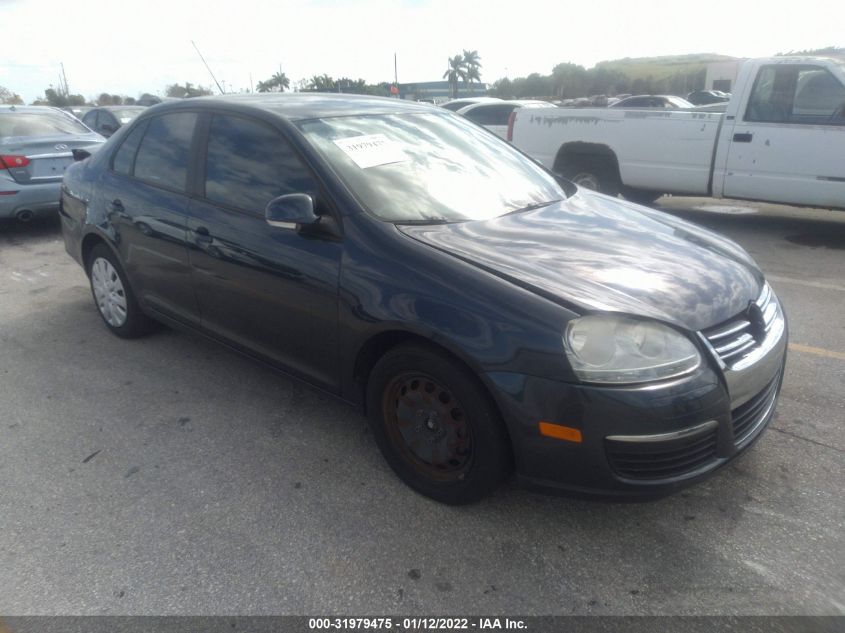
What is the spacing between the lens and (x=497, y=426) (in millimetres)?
2498

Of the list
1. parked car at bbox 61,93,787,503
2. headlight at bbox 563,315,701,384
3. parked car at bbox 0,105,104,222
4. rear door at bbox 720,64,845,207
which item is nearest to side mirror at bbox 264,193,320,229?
parked car at bbox 61,93,787,503

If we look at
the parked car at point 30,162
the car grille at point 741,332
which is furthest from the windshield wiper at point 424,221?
the parked car at point 30,162

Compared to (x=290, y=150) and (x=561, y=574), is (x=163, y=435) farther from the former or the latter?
(x=561, y=574)

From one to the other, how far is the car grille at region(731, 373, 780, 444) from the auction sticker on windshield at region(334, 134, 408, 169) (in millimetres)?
1922

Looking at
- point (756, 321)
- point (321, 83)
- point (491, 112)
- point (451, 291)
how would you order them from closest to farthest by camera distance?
point (451, 291)
point (756, 321)
point (491, 112)
point (321, 83)

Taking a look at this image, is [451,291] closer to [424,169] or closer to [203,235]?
[424,169]

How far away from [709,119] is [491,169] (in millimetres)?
5152

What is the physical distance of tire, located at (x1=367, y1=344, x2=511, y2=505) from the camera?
8.27ft

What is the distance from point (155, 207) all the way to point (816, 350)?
164 inches

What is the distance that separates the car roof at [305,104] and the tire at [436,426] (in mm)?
1487

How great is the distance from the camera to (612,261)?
2834mm

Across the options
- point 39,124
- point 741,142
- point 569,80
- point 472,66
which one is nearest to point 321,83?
point 39,124

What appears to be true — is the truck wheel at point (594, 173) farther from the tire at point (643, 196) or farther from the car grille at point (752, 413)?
the car grille at point (752, 413)

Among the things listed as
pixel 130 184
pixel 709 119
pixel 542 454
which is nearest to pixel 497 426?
pixel 542 454
